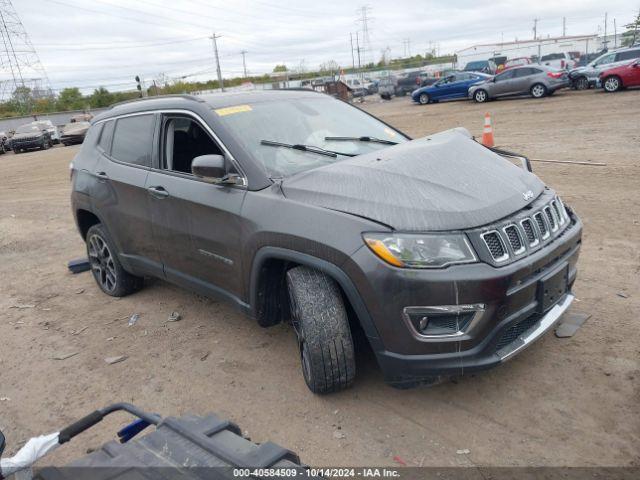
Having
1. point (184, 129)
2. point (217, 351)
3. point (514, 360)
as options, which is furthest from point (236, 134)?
point (514, 360)

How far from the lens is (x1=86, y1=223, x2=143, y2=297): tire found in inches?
202

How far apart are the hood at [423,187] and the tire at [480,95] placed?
71.6 ft

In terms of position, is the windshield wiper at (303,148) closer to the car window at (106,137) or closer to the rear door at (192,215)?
the rear door at (192,215)

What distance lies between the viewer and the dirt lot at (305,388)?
283 cm

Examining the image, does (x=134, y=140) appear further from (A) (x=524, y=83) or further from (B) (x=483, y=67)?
(B) (x=483, y=67)

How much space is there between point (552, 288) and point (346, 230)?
124 cm

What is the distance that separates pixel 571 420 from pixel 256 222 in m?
2.10

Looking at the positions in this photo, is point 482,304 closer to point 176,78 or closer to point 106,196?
point 106,196

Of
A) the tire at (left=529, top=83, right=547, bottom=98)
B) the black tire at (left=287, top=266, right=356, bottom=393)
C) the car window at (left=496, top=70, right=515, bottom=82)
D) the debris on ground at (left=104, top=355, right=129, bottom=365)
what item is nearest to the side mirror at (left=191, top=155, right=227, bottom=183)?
the black tire at (left=287, top=266, right=356, bottom=393)

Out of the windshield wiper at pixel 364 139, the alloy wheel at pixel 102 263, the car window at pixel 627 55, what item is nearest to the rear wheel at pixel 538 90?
the car window at pixel 627 55

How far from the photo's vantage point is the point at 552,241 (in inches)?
123

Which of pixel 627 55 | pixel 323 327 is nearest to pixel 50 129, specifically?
pixel 627 55

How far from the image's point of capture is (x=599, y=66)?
70.2ft

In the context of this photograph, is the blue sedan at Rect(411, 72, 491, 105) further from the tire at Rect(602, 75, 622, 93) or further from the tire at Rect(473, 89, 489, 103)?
the tire at Rect(602, 75, 622, 93)
